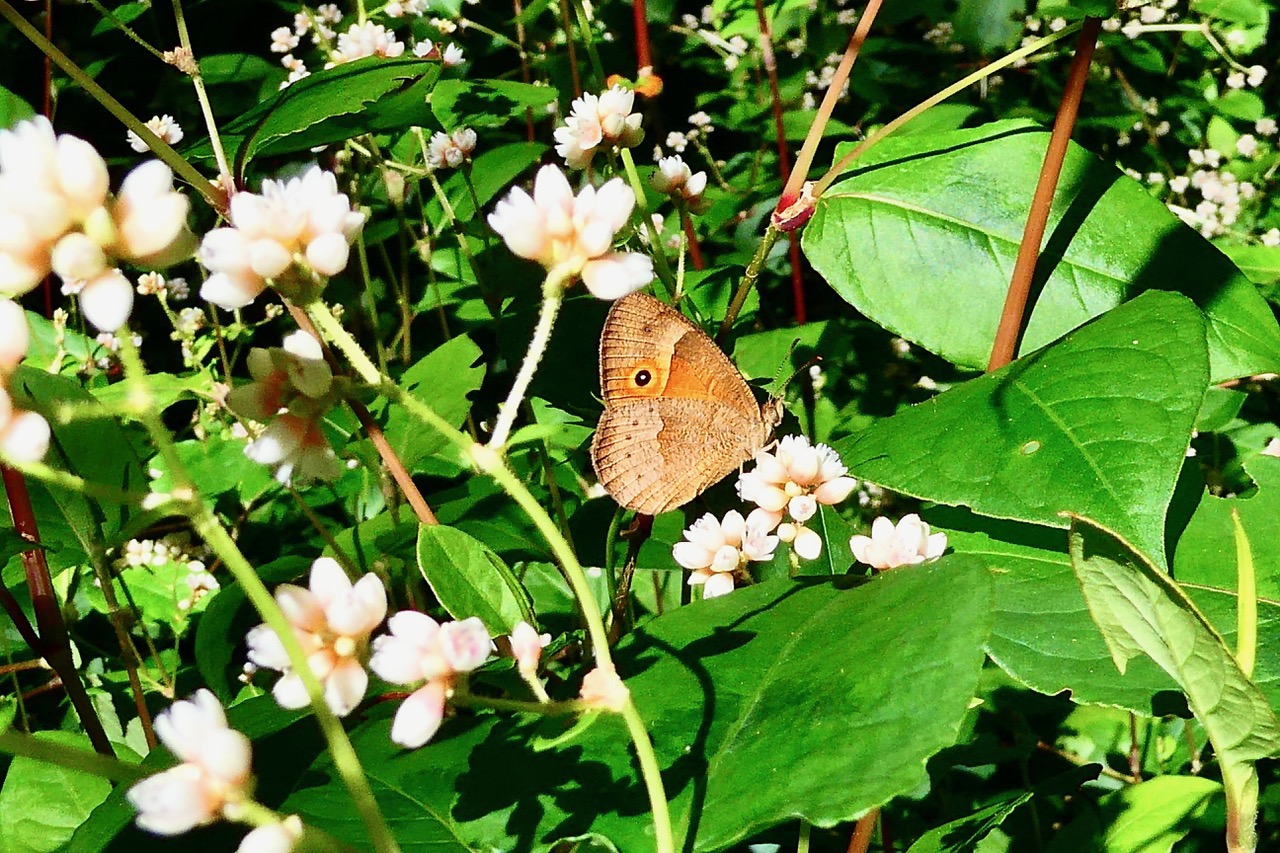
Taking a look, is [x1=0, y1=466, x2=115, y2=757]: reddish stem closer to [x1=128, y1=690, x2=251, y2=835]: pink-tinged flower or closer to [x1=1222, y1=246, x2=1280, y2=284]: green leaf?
[x1=128, y1=690, x2=251, y2=835]: pink-tinged flower

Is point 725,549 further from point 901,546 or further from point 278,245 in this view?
point 278,245

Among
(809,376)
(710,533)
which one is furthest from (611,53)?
(710,533)

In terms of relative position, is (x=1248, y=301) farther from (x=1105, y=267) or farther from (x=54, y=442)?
(x=54, y=442)

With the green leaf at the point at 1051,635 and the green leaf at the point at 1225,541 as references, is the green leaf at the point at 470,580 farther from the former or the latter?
the green leaf at the point at 1225,541

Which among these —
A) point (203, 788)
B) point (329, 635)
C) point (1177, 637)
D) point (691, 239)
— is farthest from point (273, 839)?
point (691, 239)

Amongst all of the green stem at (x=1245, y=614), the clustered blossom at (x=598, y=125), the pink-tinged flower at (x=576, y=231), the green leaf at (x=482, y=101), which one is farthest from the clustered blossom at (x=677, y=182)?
the green stem at (x=1245, y=614)

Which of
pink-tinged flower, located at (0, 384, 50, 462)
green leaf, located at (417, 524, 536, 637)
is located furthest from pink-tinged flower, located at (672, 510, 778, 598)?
pink-tinged flower, located at (0, 384, 50, 462)
